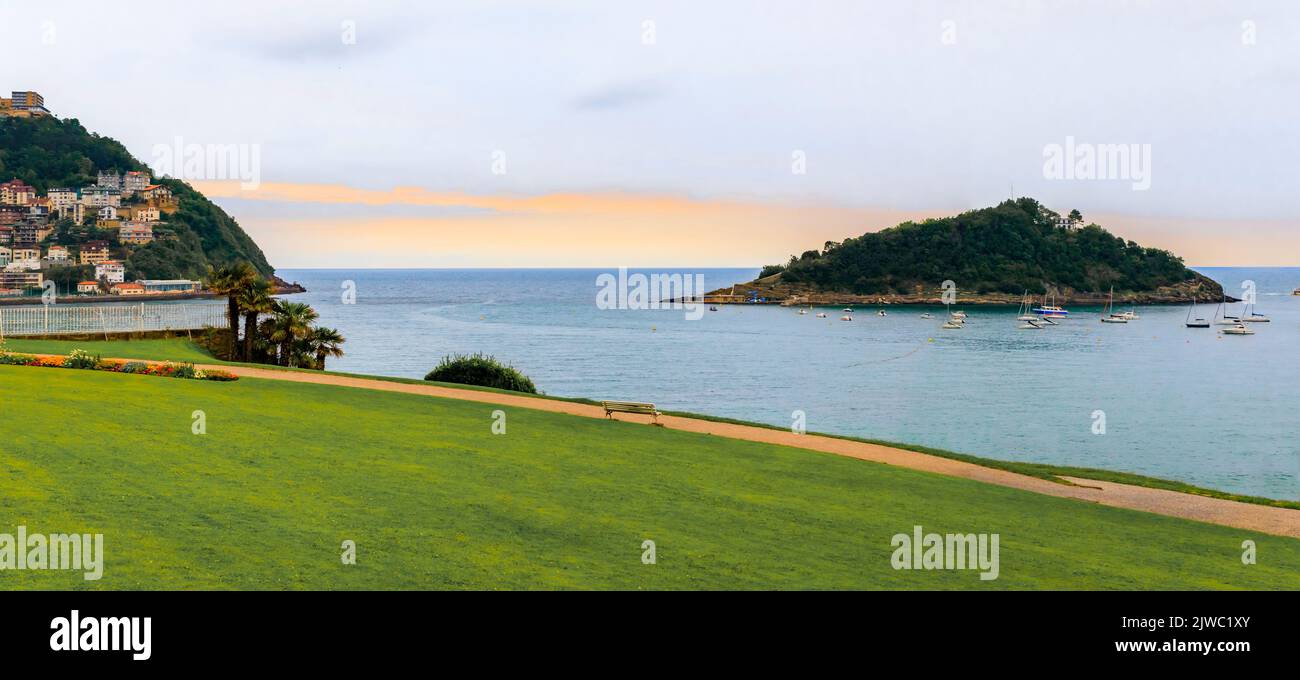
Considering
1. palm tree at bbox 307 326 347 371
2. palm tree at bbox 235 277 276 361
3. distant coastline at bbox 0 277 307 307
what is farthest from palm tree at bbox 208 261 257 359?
distant coastline at bbox 0 277 307 307

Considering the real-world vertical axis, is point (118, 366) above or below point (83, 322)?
below

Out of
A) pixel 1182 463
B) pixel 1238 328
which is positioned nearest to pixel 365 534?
pixel 1182 463

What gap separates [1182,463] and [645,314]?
148 meters

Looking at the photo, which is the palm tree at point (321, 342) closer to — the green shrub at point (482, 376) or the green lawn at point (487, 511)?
the green shrub at point (482, 376)

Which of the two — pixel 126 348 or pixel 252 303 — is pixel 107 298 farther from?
pixel 126 348

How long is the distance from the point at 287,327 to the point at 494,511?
112 ft

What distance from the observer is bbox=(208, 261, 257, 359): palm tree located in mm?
43188

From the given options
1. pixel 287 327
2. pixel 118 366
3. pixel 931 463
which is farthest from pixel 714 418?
pixel 287 327

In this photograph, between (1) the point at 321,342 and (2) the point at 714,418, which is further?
(1) the point at 321,342

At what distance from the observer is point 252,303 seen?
43.1 meters
